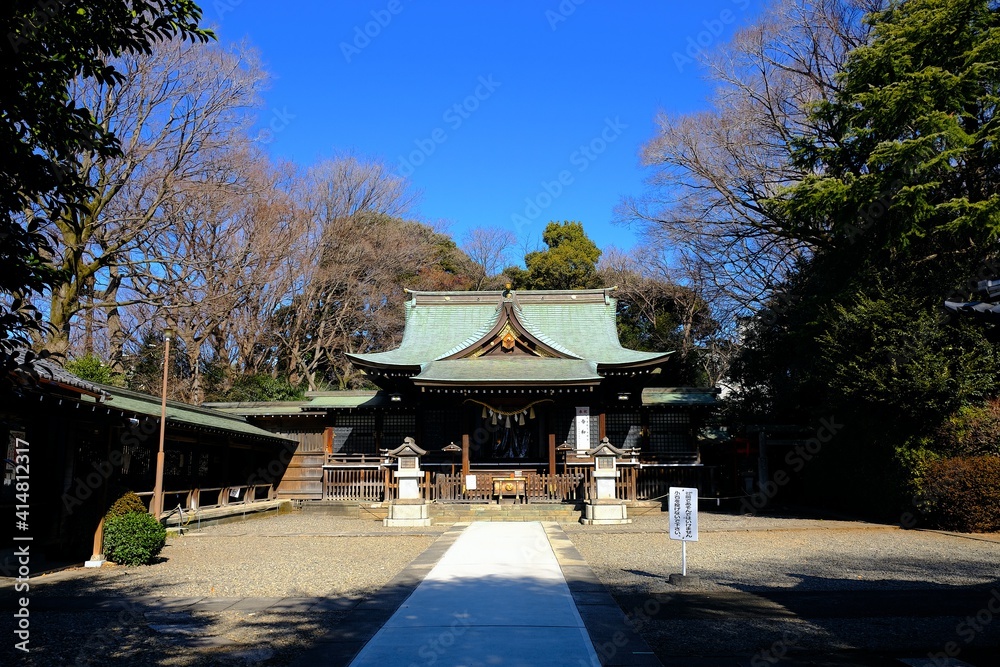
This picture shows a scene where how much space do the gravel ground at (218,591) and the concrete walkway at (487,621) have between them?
2.71 feet

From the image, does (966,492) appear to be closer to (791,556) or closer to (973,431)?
(973,431)

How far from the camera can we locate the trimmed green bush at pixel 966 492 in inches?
536

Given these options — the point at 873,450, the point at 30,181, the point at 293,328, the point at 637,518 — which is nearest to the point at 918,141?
the point at 873,450

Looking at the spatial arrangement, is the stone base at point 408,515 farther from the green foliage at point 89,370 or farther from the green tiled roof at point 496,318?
the green foliage at point 89,370

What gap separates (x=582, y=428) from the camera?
21.5 m

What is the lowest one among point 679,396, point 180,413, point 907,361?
point 180,413

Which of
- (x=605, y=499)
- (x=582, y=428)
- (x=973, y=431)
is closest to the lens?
(x=973, y=431)

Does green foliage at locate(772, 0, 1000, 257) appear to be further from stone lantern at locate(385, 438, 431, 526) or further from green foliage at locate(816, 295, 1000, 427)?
stone lantern at locate(385, 438, 431, 526)

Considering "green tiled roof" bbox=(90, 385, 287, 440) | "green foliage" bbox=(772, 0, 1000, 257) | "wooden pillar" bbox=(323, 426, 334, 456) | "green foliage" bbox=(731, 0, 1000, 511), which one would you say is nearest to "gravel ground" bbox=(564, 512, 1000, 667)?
"green foliage" bbox=(731, 0, 1000, 511)

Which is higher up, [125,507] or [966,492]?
[966,492]

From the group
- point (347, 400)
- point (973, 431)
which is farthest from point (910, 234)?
point (347, 400)

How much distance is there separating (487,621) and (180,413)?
511 inches

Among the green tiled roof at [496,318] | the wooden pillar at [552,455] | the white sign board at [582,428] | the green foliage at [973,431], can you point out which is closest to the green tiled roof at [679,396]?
the green tiled roof at [496,318]

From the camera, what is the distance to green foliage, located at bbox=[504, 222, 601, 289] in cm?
4072
